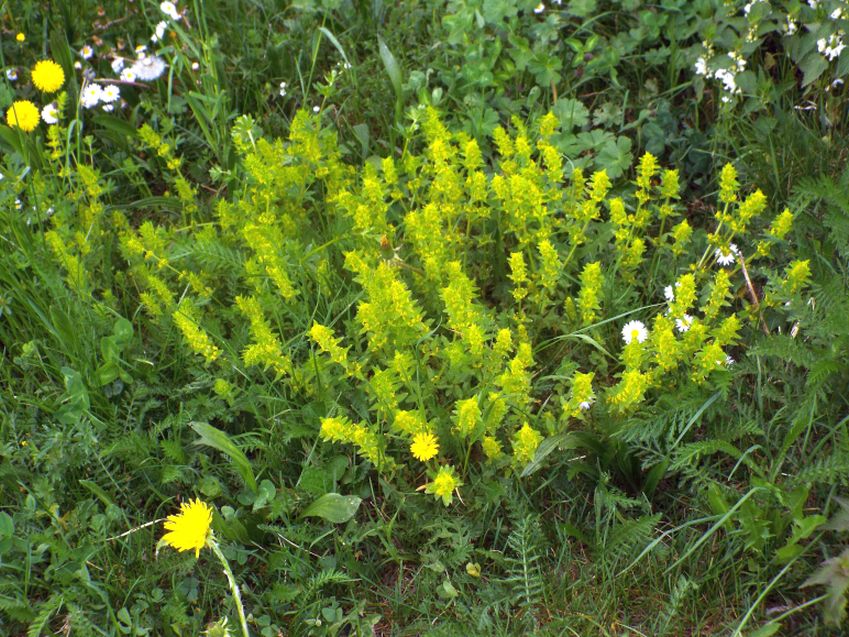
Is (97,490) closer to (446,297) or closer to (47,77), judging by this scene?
(446,297)

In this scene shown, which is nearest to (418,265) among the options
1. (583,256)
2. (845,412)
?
(583,256)

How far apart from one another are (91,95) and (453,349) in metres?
1.91

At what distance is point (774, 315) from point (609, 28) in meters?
1.44

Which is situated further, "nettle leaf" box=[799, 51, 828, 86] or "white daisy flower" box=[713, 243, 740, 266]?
"nettle leaf" box=[799, 51, 828, 86]

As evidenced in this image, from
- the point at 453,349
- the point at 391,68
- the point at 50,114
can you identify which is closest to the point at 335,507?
the point at 453,349

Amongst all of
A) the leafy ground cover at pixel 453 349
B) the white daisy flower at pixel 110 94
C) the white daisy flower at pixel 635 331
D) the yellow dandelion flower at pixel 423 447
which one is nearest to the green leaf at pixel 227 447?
the leafy ground cover at pixel 453 349

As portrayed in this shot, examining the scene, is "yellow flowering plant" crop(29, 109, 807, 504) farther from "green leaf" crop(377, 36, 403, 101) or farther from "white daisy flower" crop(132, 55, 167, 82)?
"white daisy flower" crop(132, 55, 167, 82)

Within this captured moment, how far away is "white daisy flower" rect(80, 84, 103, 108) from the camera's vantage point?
3277mm

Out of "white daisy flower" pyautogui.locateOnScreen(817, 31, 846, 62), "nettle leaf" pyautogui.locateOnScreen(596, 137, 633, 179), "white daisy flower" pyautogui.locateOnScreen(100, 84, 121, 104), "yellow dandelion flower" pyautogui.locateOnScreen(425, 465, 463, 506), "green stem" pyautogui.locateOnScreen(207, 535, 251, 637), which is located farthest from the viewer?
"white daisy flower" pyautogui.locateOnScreen(100, 84, 121, 104)

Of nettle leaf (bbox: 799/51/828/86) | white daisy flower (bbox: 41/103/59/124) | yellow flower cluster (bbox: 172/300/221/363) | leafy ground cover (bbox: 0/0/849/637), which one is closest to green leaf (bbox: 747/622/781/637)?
leafy ground cover (bbox: 0/0/849/637)

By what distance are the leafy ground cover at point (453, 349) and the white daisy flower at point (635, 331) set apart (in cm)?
1

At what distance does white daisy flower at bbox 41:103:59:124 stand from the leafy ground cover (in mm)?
26

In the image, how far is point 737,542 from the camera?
6.82 feet

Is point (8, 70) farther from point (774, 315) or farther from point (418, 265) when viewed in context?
point (774, 315)
